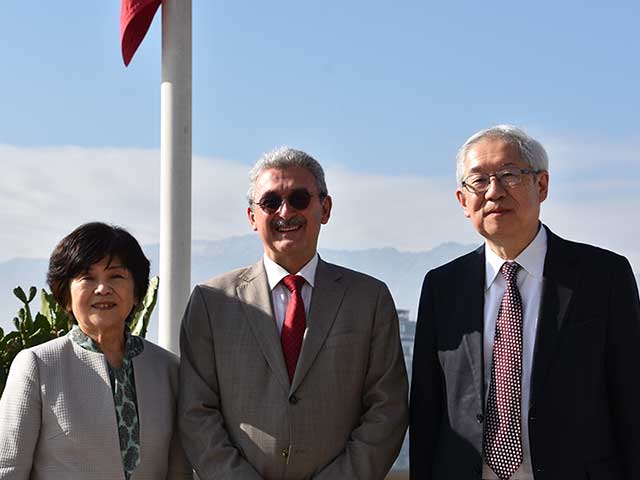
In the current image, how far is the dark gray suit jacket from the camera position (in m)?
2.96

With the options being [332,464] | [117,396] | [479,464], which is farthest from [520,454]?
[117,396]

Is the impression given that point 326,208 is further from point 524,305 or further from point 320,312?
point 524,305

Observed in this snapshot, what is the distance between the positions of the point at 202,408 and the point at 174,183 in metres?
1.84

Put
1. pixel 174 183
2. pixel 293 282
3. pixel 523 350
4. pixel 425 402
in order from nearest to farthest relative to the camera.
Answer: pixel 523 350 → pixel 425 402 → pixel 293 282 → pixel 174 183

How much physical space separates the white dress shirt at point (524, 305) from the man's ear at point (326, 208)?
578mm

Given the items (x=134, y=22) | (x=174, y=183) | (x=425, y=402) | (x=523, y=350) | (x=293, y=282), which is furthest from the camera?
(x=134, y=22)

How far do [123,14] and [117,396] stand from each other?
2707mm

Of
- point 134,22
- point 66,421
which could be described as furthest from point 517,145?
point 134,22

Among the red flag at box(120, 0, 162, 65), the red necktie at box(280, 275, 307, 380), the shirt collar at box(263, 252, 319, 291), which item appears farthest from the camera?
the red flag at box(120, 0, 162, 65)

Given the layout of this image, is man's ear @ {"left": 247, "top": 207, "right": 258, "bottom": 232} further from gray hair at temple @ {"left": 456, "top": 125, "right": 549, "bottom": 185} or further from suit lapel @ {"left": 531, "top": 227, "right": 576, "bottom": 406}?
suit lapel @ {"left": 531, "top": 227, "right": 576, "bottom": 406}

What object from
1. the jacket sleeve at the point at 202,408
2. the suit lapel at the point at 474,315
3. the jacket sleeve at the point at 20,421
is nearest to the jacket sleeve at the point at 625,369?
the suit lapel at the point at 474,315

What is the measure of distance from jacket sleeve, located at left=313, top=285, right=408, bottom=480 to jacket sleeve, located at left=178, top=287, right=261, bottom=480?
0.99 ft

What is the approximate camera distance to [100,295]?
3080mm

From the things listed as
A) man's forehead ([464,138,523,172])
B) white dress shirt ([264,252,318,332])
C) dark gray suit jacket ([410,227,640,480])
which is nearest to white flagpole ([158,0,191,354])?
white dress shirt ([264,252,318,332])
